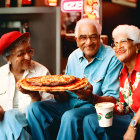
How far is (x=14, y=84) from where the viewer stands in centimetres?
272

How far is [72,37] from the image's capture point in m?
4.61

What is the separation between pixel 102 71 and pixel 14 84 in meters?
0.95

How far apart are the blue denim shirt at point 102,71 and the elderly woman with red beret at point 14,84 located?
0.40m

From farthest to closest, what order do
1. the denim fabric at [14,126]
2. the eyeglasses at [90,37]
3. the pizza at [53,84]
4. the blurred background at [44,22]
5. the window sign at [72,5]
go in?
the window sign at [72,5], the blurred background at [44,22], the eyeglasses at [90,37], the denim fabric at [14,126], the pizza at [53,84]

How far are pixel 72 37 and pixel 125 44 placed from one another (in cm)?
251

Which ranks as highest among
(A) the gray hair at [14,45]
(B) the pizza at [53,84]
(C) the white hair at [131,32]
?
(C) the white hair at [131,32]

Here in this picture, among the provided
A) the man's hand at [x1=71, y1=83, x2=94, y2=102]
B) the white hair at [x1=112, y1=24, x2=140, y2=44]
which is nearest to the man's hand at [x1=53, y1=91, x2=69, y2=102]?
the man's hand at [x1=71, y1=83, x2=94, y2=102]

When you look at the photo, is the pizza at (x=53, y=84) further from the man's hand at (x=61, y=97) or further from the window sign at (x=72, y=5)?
the window sign at (x=72, y=5)

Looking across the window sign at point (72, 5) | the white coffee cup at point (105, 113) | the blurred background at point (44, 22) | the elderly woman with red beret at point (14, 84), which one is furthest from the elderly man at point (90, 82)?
the window sign at point (72, 5)

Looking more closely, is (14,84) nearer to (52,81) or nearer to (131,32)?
(52,81)

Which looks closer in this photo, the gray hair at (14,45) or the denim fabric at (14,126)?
the denim fabric at (14,126)

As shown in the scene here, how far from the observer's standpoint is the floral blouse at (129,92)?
6.91 ft

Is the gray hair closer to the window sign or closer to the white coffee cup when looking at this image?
the white coffee cup

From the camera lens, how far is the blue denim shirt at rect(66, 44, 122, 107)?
2.47 m
